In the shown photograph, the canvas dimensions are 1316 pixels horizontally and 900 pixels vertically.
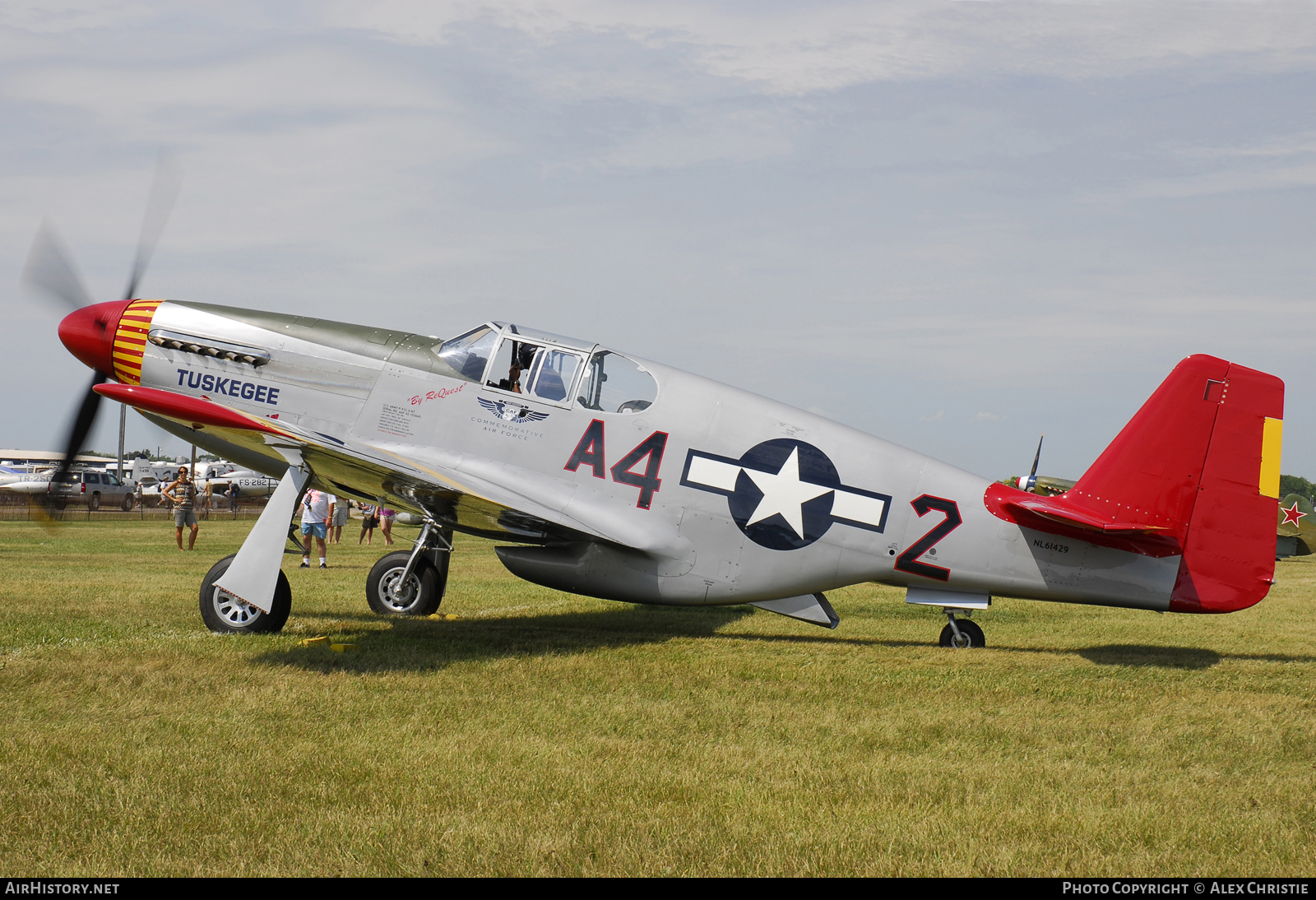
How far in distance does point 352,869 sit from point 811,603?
540cm

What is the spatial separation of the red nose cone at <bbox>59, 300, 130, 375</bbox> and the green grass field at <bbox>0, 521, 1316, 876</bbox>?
7.44ft

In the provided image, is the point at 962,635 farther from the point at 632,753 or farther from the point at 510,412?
the point at 632,753

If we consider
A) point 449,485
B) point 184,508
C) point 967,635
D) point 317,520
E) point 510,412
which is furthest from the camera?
point 184,508

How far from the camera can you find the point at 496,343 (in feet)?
27.0

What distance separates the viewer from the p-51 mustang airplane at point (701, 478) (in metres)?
7.58

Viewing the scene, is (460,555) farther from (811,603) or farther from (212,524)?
(212,524)

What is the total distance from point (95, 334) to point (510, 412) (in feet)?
12.9

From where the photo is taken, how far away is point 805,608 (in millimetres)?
8172

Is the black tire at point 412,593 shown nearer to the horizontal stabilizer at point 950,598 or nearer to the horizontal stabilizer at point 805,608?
the horizontal stabilizer at point 805,608

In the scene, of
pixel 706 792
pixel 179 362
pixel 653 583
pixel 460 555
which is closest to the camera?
pixel 706 792

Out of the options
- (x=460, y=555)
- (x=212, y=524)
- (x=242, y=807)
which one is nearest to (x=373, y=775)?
(x=242, y=807)

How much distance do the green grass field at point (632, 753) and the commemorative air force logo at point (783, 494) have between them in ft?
3.29

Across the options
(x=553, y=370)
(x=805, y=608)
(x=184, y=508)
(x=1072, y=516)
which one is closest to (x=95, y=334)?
(x=553, y=370)

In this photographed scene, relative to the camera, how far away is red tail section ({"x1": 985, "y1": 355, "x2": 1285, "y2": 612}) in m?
7.50
